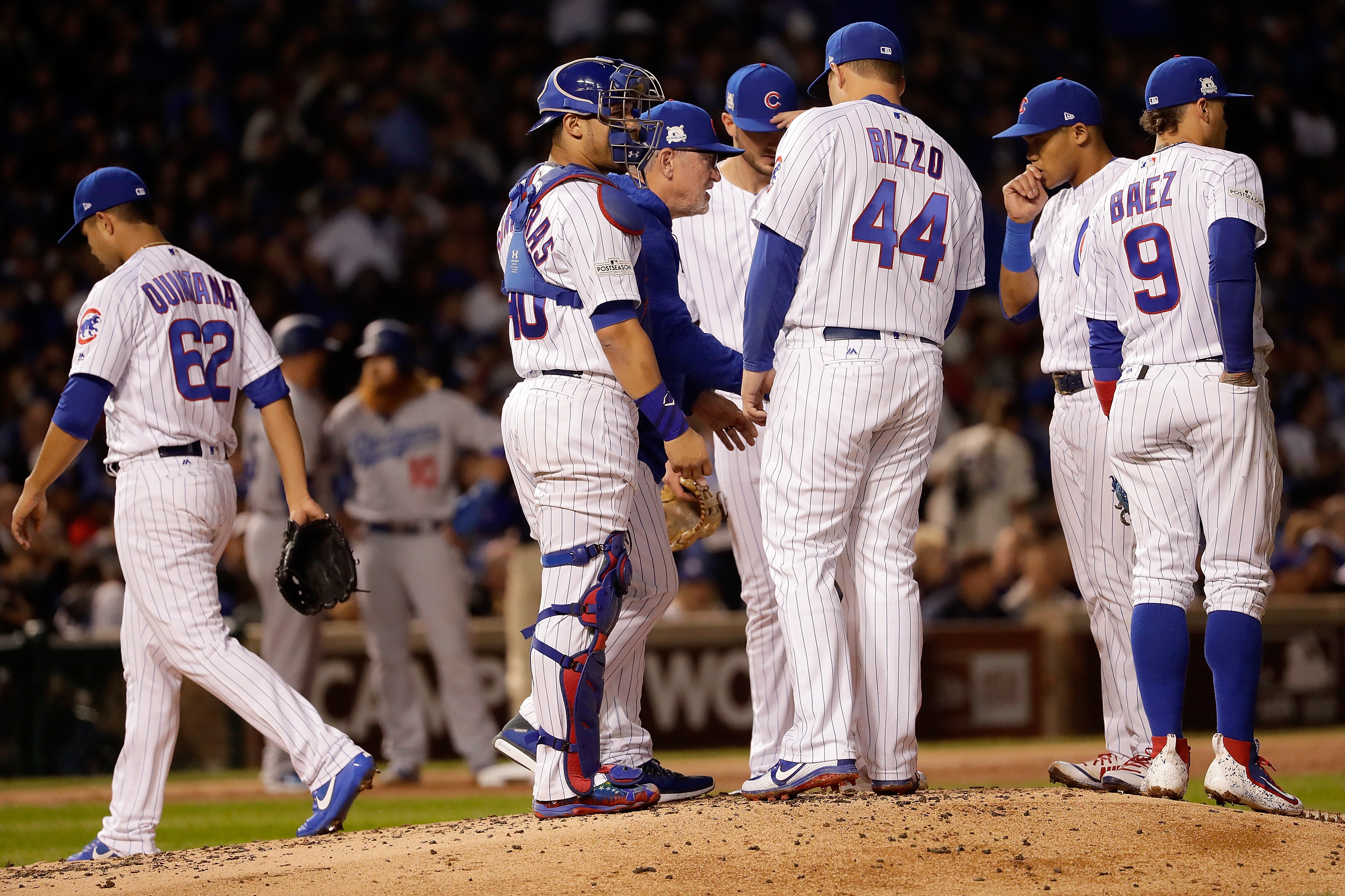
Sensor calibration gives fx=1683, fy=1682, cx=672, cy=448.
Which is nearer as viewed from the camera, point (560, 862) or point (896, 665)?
point (560, 862)

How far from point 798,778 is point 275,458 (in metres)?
5.02

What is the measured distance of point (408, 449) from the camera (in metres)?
9.18

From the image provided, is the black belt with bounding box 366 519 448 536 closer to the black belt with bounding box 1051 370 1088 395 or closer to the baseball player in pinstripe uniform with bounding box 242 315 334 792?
the baseball player in pinstripe uniform with bounding box 242 315 334 792

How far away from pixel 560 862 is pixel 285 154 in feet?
39.4

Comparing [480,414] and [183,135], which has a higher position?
[183,135]

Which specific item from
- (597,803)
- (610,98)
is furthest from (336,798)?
(610,98)

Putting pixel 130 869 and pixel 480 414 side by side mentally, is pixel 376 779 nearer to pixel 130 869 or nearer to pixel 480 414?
pixel 480 414

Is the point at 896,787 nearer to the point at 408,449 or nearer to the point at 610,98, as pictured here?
the point at 610,98

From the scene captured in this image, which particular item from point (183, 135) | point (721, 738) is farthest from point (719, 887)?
point (183, 135)

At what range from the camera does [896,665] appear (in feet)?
16.4

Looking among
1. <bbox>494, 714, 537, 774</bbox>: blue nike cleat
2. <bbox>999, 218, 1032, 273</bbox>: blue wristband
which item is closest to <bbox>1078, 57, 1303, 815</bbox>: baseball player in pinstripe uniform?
<bbox>999, 218, 1032, 273</bbox>: blue wristband

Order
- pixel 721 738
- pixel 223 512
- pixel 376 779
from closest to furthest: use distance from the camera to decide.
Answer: pixel 223 512, pixel 376 779, pixel 721 738

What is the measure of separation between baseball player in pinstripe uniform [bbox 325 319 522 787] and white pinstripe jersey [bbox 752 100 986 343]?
14.6 feet

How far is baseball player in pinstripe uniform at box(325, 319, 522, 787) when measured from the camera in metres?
9.12
